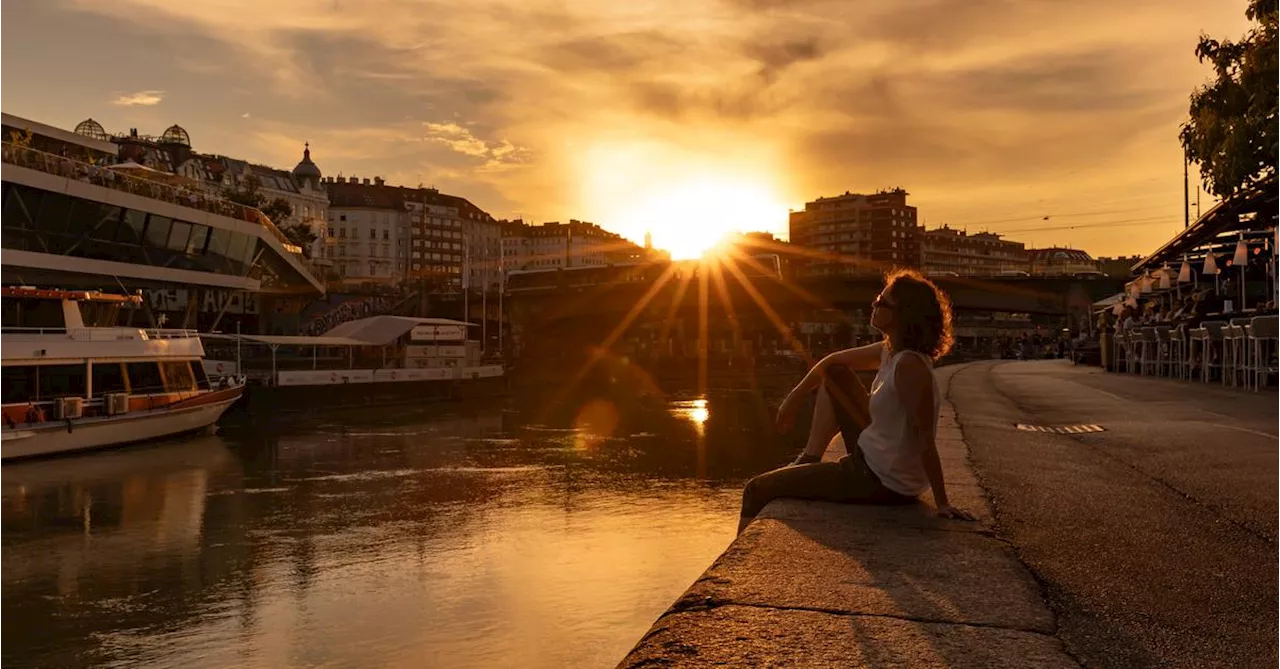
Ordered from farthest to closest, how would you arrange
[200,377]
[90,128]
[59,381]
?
[90,128] < [200,377] < [59,381]

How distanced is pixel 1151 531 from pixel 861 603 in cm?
278

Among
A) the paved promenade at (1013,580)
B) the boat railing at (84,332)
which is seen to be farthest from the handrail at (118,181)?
the paved promenade at (1013,580)

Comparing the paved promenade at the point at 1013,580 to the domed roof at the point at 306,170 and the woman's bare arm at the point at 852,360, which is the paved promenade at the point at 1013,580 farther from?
the domed roof at the point at 306,170

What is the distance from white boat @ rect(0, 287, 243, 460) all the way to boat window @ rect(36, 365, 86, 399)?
1.0 inches

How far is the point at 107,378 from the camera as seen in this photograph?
99.3 feet

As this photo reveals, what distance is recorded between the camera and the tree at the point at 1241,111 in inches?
611

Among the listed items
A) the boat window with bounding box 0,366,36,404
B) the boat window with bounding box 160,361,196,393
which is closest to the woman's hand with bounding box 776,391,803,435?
the boat window with bounding box 0,366,36,404

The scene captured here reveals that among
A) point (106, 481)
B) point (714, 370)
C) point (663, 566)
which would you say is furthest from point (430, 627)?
point (714, 370)

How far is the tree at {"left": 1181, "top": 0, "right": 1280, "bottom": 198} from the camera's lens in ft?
51.0

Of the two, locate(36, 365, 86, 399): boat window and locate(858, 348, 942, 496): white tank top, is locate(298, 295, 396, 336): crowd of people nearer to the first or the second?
locate(36, 365, 86, 399): boat window

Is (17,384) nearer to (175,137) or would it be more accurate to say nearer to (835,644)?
(835,644)


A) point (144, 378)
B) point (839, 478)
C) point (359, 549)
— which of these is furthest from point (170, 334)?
point (839, 478)

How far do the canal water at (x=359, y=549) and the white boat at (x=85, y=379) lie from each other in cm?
81

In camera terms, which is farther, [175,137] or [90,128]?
[175,137]
